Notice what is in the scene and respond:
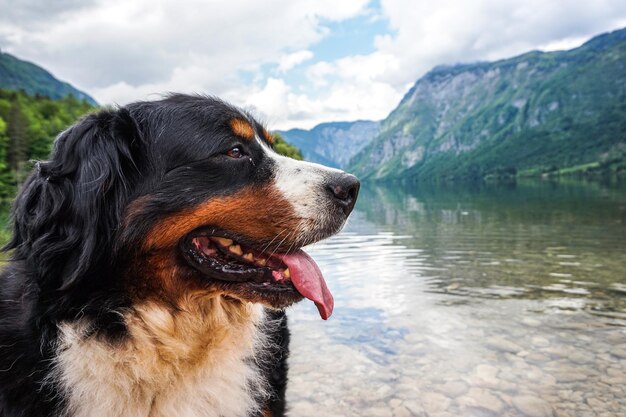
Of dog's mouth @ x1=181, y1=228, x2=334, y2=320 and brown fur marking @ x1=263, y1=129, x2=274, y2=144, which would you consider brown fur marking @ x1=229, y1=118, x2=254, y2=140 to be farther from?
dog's mouth @ x1=181, y1=228, x2=334, y2=320

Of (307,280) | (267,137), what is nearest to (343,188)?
(307,280)

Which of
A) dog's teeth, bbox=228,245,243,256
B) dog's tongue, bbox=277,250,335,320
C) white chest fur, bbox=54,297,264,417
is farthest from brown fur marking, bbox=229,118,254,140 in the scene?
white chest fur, bbox=54,297,264,417

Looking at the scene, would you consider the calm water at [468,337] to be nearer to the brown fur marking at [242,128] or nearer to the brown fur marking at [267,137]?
the brown fur marking at [267,137]

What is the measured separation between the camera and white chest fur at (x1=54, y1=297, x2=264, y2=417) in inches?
108

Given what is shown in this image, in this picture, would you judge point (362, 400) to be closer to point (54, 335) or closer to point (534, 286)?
point (54, 335)

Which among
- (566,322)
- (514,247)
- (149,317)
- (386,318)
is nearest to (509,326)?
(566,322)

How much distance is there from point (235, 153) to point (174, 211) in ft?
2.01

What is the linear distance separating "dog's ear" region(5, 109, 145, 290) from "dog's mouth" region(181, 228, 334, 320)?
496mm

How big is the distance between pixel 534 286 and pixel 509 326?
11.5 feet

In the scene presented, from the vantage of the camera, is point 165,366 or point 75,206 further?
point 165,366

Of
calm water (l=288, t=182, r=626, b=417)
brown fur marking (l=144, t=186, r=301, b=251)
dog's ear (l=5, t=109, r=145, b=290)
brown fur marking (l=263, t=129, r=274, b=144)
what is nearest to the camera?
dog's ear (l=5, t=109, r=145, b=290)

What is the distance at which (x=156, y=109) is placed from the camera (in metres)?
3.34

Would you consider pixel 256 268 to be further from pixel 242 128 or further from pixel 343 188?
pixel 242 128

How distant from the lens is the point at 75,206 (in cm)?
270
